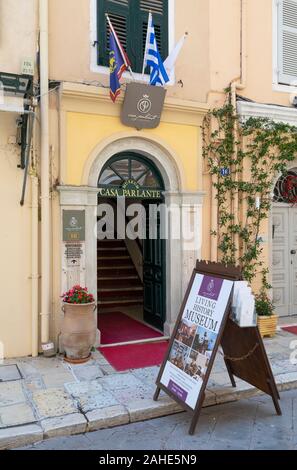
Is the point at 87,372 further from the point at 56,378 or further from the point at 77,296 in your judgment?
the point at 77,296

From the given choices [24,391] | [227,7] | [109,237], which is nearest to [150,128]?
[227,7]

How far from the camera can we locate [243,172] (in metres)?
7.56

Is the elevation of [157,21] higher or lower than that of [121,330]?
higher

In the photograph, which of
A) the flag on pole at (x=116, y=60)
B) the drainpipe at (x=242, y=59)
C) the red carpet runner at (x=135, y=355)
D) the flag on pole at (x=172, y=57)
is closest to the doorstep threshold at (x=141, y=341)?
the red carpet runner at (x=135, y=355)

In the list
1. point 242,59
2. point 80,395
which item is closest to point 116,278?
point 242,59

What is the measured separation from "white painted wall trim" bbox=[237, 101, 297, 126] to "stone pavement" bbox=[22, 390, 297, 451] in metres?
4.84

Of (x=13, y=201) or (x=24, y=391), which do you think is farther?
(x=13, y=201)

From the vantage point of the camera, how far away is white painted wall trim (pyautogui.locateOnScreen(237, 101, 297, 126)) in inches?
290

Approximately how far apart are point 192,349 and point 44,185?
3080 millimetres

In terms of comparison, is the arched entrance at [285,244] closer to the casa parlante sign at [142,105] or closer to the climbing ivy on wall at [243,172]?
the climbing ivy on wall at [243,172]

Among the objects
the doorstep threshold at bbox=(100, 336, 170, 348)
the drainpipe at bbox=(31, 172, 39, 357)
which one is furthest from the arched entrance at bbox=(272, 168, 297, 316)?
the drainpipe at bbox=(31, 172, 39, 357)

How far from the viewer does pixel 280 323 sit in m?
8.09
